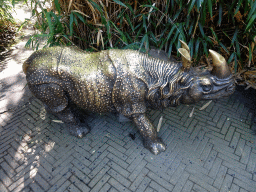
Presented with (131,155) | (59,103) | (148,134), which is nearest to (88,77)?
(59,103)

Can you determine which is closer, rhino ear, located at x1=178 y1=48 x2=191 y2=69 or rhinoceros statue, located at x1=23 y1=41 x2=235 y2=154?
rhino ear, located at x1=178 y1=48 x2=191 y2=69

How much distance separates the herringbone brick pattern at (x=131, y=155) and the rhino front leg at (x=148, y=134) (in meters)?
0.10

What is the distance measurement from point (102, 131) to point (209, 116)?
1.83 meters

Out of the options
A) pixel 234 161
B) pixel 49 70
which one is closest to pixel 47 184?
pixel 49 70

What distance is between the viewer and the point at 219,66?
6.09 feet

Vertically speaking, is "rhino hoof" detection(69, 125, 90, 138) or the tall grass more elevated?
the tall grass

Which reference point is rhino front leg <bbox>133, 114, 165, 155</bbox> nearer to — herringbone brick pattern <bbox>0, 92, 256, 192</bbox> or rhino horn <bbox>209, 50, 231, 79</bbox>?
herringbone brick pattern <bbox>0, 92, 256, 192</bbox>

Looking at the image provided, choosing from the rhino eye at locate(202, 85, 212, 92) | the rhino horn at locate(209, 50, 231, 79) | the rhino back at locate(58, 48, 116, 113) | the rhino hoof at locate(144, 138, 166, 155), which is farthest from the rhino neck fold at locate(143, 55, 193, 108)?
the rhino hoof at locate(144, 138, 166, 155)

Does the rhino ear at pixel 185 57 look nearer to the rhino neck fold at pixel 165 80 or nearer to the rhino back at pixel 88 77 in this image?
the rhino neck fold at pixel 165 80

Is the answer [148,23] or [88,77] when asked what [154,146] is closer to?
[88,77]

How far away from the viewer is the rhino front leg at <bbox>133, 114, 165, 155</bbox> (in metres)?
2.32

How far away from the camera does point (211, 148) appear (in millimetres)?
2484

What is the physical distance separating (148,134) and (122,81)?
2.78 ft

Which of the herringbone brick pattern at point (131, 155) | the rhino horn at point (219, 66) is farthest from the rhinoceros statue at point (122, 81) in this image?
the herringbone brick pattern at point (131, 155)
